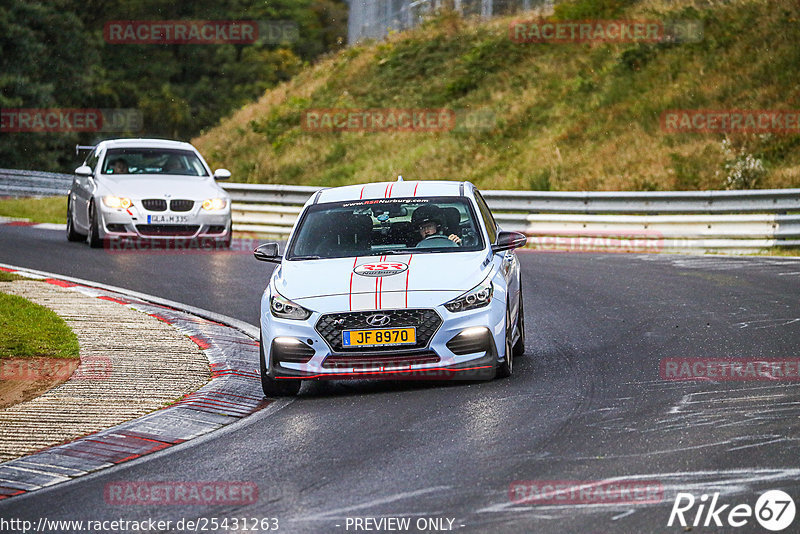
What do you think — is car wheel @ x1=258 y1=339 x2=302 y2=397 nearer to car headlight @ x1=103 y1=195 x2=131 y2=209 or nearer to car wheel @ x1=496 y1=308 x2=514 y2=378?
car wheel @ x1=496 y1=308 x2=514 y2=378

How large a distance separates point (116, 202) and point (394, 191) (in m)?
9.60

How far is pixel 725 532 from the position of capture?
19.0 feet

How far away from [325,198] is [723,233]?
10844 mm

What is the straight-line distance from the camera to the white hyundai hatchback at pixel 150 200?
65.0 ft

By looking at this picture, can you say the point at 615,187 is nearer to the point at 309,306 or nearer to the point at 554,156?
the point at 554,156

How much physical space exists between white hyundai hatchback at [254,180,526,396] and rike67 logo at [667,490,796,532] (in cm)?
352

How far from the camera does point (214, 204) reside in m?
20.1

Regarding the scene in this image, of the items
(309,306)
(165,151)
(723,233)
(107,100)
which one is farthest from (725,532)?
(107,100)

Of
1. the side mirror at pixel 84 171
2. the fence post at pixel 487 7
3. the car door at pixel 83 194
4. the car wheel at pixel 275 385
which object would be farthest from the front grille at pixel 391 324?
the fence post at pixel 487 7

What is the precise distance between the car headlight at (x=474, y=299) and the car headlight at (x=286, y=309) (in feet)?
3.52

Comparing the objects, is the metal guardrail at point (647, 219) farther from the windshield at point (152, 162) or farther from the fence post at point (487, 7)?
the fence post at point (487, 7)

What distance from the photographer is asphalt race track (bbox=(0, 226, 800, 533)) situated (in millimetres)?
6395

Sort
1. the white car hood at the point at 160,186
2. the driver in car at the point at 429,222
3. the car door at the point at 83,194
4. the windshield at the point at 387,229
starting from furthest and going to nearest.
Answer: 1. the car door at the point at 83,194
2. the white car hood at the point at 160,186
3. the driver in car at the point at 429,222
4. the windshield at the point at 387,229

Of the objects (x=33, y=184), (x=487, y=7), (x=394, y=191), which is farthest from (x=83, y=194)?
(x=487, y=7)
